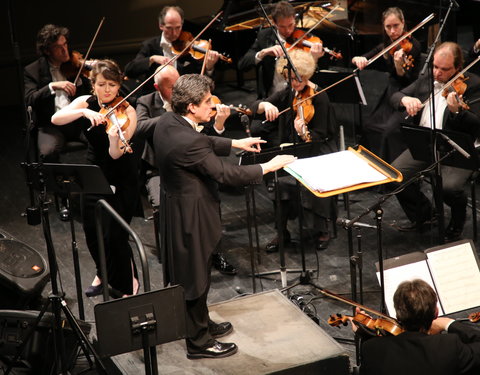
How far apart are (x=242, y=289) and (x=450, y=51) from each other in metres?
2.15

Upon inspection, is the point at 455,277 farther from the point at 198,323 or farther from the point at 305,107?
the point at 305,107

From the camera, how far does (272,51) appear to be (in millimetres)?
6391

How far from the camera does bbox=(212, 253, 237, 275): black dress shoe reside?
5.52 metres

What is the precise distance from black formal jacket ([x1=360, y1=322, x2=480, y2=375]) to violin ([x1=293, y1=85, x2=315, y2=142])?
2.32 m

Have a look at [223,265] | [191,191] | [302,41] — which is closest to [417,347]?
[191,191]

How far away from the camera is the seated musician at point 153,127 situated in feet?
17.5

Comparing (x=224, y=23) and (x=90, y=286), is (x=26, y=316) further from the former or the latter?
(x=224, y=23)

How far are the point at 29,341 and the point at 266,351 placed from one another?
48.4 inches

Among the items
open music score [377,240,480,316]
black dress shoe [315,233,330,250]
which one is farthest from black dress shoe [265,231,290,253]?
open music score [377,240,480,316]

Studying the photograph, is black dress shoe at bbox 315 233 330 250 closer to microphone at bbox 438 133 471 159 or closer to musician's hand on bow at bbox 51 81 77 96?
microphone at bbox 438 133 471 159

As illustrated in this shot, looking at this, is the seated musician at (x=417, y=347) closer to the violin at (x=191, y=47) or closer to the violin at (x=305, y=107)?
the violin at (x=305, y=107)

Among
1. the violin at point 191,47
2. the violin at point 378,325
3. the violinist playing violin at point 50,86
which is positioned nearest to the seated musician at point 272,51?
the violin at point 191,47

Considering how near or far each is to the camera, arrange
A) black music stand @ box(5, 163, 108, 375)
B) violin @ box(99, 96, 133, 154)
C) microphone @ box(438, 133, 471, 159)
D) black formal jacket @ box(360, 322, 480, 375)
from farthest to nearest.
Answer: violin @ box(99, 96, 133, 154) < microphone @ box(438, 133, 471, 159) < black music stand @ box(5, 163, 108, 375) < black formal jacket @ box(360, 322, 480, 375)

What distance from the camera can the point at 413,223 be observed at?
6020 mm
